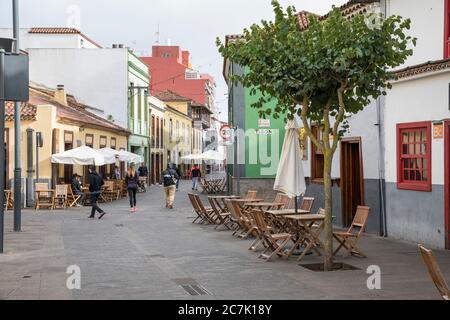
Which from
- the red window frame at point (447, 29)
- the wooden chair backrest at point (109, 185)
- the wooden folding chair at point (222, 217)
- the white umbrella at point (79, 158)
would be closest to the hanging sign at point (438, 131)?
the red window frame at point (447, 29)

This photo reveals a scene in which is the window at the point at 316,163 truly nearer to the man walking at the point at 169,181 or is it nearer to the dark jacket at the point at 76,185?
the man walking at the point at 169,181

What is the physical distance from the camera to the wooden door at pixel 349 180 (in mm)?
16672

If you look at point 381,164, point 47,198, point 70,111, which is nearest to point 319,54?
point 381,164

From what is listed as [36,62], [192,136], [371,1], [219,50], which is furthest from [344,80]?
[192,136]

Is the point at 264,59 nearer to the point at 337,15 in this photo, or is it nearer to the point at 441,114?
the point at 337,15

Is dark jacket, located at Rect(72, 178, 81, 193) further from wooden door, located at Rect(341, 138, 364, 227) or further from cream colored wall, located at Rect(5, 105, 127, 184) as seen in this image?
wooden door, located at Rect(341, 138, 364, 227)

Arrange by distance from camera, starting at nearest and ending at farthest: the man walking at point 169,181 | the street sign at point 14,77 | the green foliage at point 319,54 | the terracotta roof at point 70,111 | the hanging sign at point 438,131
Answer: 1. the green foliage at point 319,54
2. the street sign at point 14,77
3. the hanging sign at point 438,131
4. the man walking at point 169,181
5. the terracotta roof at point 70,111

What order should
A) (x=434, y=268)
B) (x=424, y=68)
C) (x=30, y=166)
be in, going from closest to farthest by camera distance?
(x=434, y=268) → (x=424, y=68) → (x=30, y=166)

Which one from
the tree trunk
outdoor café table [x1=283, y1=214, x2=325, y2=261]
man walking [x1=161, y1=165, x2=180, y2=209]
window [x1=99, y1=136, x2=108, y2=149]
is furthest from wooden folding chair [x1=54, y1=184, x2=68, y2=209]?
Result: the tree trunk

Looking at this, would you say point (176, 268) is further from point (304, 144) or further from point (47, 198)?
point (47, 198)

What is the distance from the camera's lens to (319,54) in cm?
979

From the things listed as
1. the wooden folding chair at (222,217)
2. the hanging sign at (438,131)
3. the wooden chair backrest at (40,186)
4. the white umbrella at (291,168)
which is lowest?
the wooden folding chair at (222,217)

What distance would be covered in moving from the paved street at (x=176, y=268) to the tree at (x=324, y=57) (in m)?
1.25

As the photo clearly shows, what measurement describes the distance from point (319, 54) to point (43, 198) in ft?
56.1
